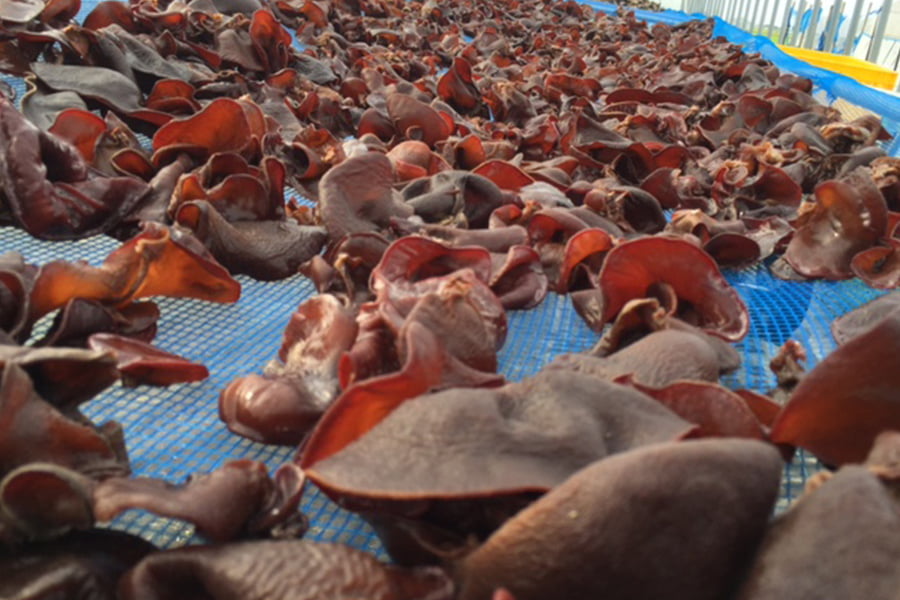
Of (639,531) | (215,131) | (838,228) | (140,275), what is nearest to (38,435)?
(140,275)

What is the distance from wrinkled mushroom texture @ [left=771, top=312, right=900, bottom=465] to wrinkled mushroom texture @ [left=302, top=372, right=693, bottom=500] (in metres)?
0.13

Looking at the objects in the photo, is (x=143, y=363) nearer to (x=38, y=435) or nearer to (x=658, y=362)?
(x=38, y=435)

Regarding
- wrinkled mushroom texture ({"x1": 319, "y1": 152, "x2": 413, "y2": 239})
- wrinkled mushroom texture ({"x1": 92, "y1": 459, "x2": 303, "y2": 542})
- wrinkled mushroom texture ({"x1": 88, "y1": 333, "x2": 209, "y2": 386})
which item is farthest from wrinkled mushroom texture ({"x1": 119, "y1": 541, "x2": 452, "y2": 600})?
wrinkled mushroom texture ({"x1": 319, "y1": 152, "x2": 413, "y2": 239})

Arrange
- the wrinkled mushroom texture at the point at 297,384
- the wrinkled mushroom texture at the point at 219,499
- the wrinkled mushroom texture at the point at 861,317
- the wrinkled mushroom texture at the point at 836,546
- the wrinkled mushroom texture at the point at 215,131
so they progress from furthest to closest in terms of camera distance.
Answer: the wrinkled mushroom texture at the point at 215,131, the wrinkled mushroom texture at the point at 861,317, the wrinkled mushroom texture at the point at 297,384, the wrinkled mushroom texture at the point at 219,499, the wrinkled mushroom texture at the point at 836,546

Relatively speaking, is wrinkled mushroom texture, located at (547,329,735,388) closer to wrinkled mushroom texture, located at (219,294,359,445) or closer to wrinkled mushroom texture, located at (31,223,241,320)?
wrinkled mushroom texture, located at (219,294,359,445)

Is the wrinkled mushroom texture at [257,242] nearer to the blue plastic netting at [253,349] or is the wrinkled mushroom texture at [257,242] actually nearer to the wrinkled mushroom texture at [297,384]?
the blue plastic netting at [253,349]

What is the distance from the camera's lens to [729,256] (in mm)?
1381

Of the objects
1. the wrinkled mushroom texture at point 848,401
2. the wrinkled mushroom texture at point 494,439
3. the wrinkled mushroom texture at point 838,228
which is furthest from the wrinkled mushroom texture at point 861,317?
the wrinkled mushroom texture at point 494,439

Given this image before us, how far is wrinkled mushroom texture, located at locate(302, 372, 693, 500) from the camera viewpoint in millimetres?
495

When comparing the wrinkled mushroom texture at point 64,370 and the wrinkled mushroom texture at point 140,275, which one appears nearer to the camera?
the wrinkled mushroom texture at point 64,370

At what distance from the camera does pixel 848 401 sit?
0.60 meters

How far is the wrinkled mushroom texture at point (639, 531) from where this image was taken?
43 cm

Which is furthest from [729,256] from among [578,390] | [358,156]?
[578,390]

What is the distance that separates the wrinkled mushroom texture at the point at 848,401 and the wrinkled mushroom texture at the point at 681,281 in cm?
35
